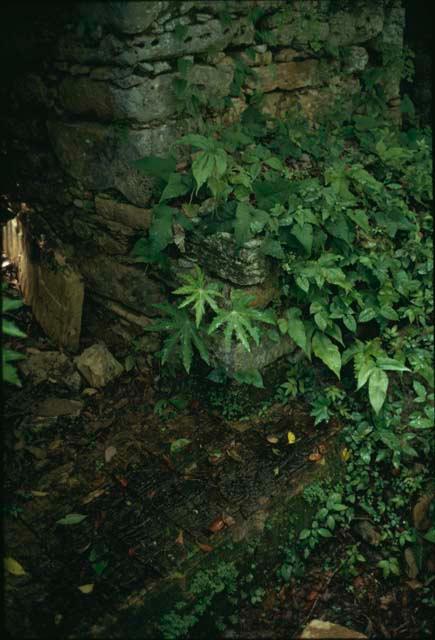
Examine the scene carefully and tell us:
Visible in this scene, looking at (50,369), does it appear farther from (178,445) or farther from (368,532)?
(368,532)

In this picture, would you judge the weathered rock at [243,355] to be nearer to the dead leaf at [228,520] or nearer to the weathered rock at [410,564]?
the dead leaf at [228,520]

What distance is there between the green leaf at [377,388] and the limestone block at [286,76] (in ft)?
6.66

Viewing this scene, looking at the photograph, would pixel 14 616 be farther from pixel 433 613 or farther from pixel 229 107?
pixel 229 107

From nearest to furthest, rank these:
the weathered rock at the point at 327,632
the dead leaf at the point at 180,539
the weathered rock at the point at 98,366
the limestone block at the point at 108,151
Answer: the weathered rock at the point at 327,632 → the dead leaf at the point at 180,539 → the limestone block at the point at 108,151 → the weathered rock at the point at 98,366

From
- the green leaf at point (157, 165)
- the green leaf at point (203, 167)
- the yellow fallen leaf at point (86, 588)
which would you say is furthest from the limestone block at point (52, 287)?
the yellow fallen leaf at point (86, 588)

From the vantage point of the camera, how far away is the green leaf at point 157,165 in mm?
3289

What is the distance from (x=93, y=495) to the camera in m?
3.17

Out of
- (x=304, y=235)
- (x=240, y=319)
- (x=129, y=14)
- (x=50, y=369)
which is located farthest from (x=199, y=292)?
(x=129, y=14)

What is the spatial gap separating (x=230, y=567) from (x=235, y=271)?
1600 mm

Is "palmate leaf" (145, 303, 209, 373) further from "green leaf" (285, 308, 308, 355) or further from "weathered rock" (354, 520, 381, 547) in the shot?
"weathered rock" (354, 520, 381, 547)

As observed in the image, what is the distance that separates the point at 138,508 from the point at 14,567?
674 millimetres

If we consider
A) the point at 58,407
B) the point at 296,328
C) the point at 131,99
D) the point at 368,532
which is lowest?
the point at 368,532

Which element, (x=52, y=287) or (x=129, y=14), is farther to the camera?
(x=52, y=287)

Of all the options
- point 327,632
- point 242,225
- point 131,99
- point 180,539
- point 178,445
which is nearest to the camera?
point 327,632
